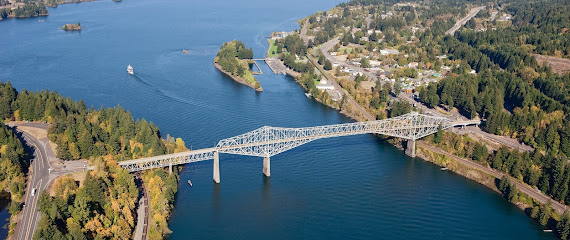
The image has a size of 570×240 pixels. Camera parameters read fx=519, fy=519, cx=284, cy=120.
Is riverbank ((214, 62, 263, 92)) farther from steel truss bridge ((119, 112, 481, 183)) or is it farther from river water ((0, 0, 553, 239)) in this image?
steel truss bridge ((119, 112, 481, 183))

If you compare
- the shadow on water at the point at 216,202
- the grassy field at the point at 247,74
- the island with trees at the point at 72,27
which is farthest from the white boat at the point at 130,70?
the island with trees at the point at 72,27

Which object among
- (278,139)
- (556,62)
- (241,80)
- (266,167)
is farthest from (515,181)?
(241,80)

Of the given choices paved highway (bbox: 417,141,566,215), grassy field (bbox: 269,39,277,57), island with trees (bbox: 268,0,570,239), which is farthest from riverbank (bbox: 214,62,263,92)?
paved highway (bbox: 417,141,566,215)

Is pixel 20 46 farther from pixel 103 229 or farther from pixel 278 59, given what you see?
pixel 103 229

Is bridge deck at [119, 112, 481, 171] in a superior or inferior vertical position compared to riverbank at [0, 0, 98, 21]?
inferior

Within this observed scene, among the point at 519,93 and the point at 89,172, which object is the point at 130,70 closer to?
the point at 89,172

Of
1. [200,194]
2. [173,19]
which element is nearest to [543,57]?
[200,194]
